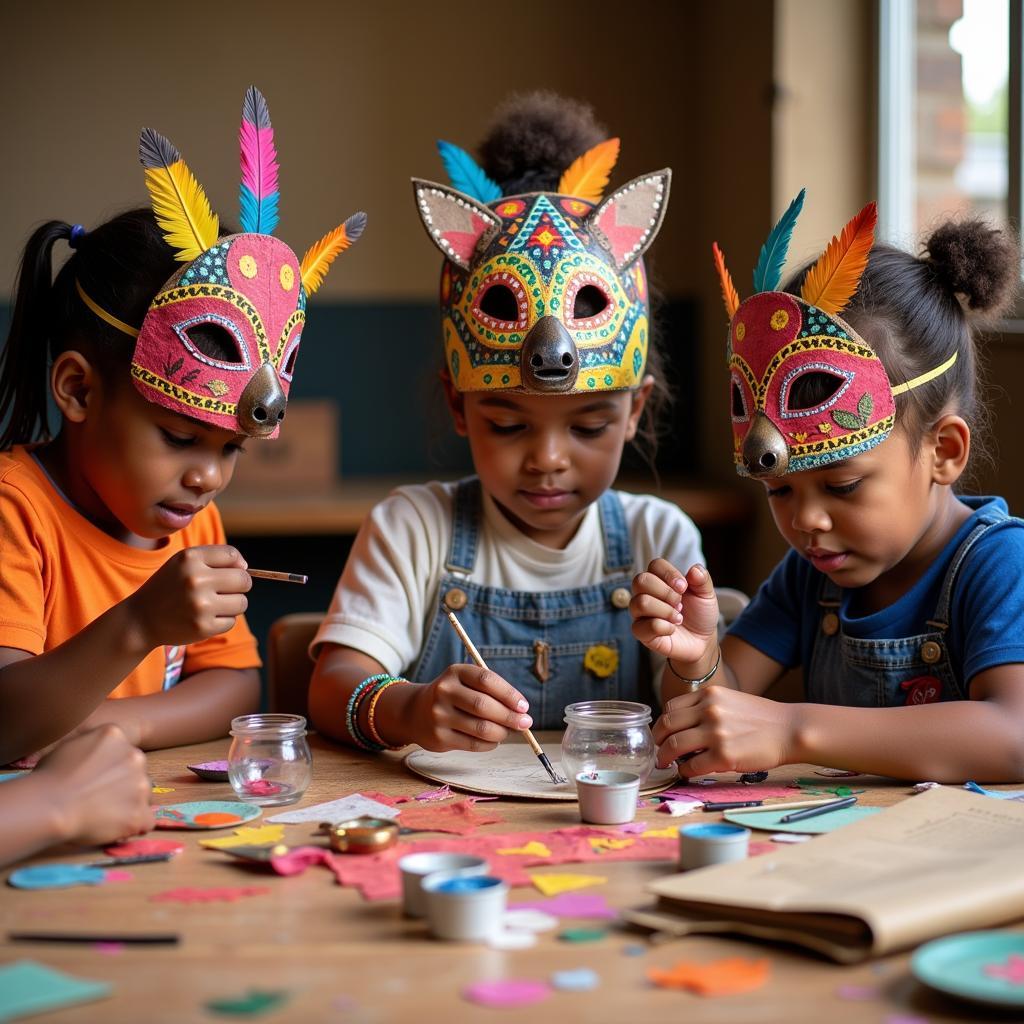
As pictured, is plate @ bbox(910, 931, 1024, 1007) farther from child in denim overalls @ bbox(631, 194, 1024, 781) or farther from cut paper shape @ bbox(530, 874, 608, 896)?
child in denim overalls @ bbox(631, 194, 1024, 781)

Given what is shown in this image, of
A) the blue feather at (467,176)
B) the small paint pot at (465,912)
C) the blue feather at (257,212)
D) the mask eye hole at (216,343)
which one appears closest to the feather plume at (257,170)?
the blue feather at (257,212)

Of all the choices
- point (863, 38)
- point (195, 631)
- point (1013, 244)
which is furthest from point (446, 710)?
point (863, 38)

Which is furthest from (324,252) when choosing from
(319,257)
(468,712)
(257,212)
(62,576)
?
(468,712)

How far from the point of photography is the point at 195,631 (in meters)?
1.40

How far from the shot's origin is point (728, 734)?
137 centimetres

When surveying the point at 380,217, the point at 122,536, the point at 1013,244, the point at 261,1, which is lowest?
the point at 122,536

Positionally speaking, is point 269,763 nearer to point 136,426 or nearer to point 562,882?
point 562,882

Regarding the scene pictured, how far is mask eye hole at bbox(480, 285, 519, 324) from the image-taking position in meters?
1.78

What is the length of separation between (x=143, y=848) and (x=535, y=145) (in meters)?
1.24

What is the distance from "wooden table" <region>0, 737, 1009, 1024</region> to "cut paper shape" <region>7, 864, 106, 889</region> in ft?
0.04

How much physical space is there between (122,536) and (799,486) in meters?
0.91

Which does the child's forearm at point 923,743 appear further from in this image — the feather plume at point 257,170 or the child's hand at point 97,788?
the feather plume at point 257,170

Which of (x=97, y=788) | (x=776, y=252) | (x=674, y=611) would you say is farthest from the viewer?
(x=776, y=252)

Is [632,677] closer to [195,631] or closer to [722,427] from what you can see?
[195,631]
